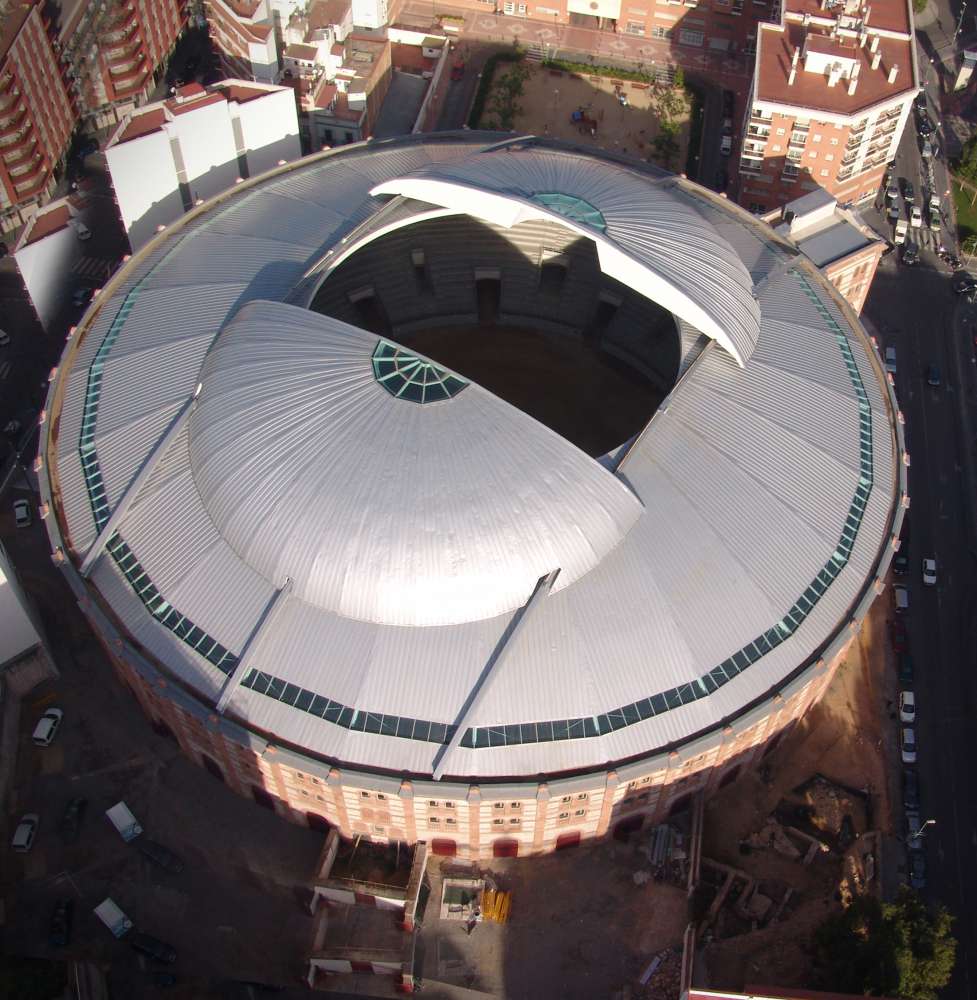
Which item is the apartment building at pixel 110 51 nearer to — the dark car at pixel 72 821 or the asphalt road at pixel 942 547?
the dark car at pixel 72 821

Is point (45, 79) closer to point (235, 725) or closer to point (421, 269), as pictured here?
point (421, 269)

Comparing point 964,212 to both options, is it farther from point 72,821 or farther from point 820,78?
point 72,821

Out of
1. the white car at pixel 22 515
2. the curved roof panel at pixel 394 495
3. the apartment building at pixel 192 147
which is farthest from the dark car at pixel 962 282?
the white car at pixel 22 515

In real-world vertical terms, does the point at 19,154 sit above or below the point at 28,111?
below

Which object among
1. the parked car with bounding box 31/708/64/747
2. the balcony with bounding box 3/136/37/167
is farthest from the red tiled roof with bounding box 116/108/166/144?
the parked car with bounding box 31/708/64/747

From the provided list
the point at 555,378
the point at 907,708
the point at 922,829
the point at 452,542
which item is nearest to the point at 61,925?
the point at 452,542

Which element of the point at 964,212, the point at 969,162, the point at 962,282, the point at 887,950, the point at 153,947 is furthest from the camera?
the point at 969,162
